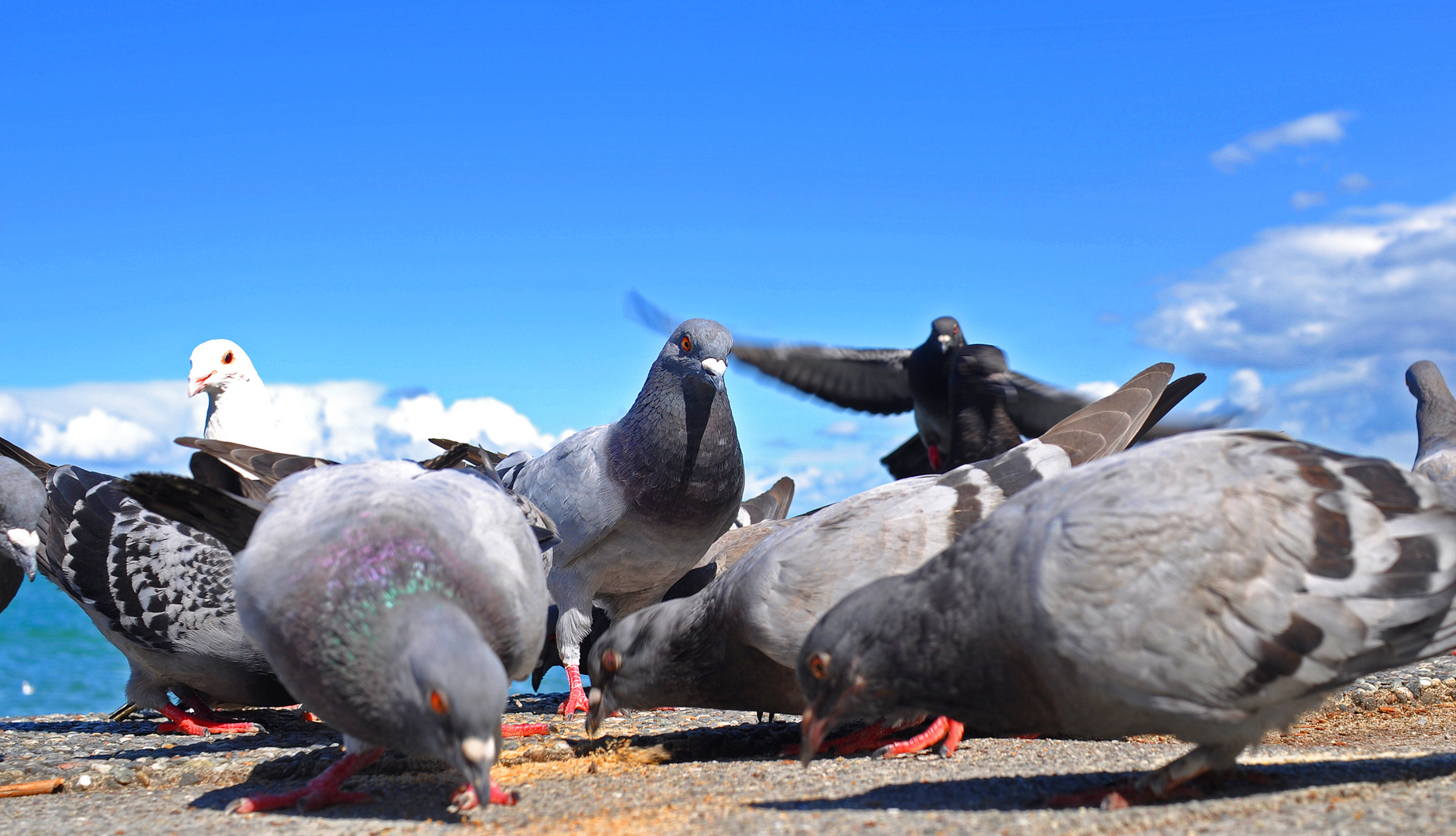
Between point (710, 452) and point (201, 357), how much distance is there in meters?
4.38

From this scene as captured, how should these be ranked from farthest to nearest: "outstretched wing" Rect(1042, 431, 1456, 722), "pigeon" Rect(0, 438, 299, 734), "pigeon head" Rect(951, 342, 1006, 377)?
"pigeon head" Rect(951, 342, 1006, 377), "pigeon" Rect(0, 438, 299, 734), "outstretched wing" Rect(1042, 431, 1456, 722)

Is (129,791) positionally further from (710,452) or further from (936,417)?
(936,417)

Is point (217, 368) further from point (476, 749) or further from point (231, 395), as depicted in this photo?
point (476, 749)

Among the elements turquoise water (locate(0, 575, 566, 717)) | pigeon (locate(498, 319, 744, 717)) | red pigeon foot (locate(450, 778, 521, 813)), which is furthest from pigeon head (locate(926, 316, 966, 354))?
turquoise water (locate(0, 575, 566, 717))

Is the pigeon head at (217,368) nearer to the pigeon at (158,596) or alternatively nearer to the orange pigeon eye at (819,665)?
the pigeon at (158,596)

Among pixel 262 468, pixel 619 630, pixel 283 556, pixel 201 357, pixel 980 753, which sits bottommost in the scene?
pixel 980 753

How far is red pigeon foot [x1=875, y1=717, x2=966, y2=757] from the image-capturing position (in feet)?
17.1

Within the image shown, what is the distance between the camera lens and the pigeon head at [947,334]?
455 inches

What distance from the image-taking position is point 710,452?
7547 millimetres

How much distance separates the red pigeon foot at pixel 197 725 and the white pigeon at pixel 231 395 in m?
2.21

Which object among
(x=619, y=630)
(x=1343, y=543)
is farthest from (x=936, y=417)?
(x=1343, y=543)

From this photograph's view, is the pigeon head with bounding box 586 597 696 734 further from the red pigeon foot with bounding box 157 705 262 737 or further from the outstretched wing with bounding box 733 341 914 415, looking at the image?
the outstretched wing with bounding box 733 341 914 415

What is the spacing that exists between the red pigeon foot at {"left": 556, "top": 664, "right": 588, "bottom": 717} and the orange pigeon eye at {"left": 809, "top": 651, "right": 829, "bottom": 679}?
3.75 m

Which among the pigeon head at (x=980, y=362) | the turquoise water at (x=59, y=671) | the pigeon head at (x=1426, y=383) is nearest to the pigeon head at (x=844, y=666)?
the pigeon head at (x=980, y=362)
